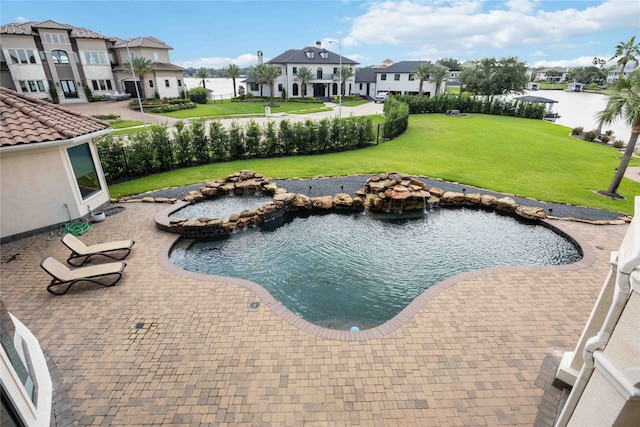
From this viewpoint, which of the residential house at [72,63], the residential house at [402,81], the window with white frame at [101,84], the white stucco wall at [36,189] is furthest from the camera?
the residential house at [402,81]

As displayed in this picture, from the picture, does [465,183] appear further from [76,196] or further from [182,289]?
[76,196]

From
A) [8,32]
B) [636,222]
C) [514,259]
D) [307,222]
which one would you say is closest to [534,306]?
[514,259]

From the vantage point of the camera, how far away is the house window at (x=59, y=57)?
43.4 m

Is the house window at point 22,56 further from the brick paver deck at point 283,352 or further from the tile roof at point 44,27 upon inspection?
the brick paver deck at point 283,352

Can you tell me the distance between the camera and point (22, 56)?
4081 centimetres

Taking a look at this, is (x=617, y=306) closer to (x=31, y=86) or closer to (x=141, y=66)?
(x=141, y=66)

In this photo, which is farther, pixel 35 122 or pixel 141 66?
pixel 141 66

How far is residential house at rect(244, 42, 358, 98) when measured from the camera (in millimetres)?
56438

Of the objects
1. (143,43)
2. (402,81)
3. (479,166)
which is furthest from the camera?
(402,81)

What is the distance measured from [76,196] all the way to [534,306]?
14300mm

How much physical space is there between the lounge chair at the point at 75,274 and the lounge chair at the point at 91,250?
922 mm

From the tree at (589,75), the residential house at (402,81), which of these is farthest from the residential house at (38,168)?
the tree at (589,75)

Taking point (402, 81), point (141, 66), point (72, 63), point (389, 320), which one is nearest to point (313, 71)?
point (402, 81)

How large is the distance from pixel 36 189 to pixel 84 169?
1.91 m
